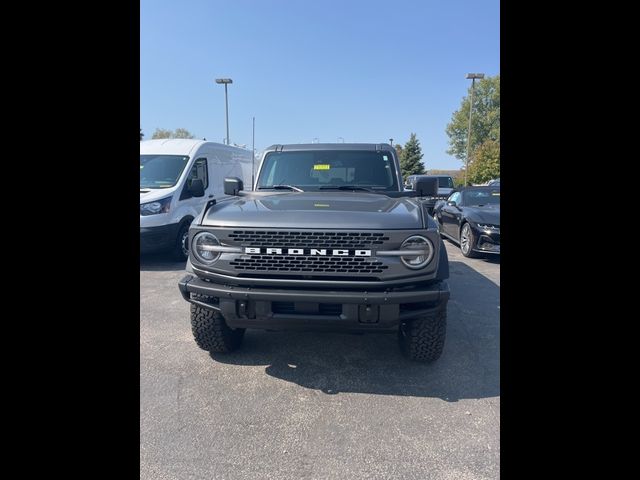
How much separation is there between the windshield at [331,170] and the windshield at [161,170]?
11.4 feet

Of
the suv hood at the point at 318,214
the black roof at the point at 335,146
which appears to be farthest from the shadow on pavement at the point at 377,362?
the black roof at the point at 335,146

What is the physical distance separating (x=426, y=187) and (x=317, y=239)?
1782 millimetres

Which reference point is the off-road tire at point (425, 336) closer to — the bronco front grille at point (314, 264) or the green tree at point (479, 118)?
the bronco front grille at point (314, 264)

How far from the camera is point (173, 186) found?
21.9 ft

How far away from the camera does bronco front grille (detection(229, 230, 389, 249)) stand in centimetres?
235

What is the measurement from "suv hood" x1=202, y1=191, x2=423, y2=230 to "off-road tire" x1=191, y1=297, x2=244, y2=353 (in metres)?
0.77

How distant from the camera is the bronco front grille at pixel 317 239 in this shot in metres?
2.35

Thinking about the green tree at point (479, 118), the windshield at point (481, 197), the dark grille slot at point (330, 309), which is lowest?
the dark grille slot at point (330, 309)

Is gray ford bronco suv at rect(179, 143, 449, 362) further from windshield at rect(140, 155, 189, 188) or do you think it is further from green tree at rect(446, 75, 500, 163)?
green tree at rect(446, 75, 500, 163)

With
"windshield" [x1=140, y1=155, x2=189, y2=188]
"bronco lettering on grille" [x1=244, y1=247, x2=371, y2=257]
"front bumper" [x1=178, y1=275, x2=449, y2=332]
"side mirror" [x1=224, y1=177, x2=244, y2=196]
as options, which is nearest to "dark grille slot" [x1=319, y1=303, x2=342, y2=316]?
"front bumper" [x1=178, y1=275, x2=449, y2=332]

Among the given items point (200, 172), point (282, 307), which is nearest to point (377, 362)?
point (282, 307)

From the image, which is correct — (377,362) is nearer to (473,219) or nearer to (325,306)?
(325,306)

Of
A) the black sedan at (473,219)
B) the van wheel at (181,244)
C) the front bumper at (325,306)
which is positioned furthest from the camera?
the black sedan at (473,219)
